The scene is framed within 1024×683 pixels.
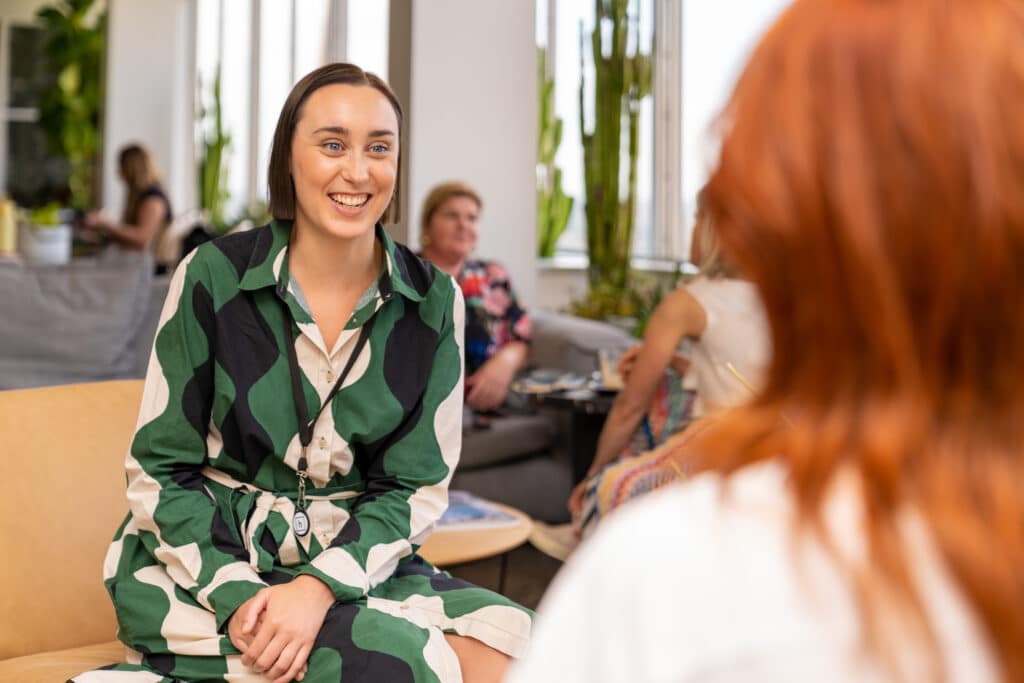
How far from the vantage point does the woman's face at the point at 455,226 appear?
175 inches

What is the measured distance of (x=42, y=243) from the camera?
24.1 feet

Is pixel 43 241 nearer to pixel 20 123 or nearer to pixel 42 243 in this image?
pixel 42 243

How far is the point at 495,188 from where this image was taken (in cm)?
608

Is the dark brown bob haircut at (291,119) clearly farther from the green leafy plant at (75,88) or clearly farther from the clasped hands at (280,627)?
the green leafy plant at (75,88)

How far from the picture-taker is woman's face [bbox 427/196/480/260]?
4453 millimetres

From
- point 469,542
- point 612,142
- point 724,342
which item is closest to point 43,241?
point 612,142

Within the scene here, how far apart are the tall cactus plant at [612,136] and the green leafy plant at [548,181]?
0.71 metres

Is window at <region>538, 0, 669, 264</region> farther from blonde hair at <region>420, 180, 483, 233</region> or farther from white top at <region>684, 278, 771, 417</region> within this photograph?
white top at <region>684, 278, 771, 417</region>

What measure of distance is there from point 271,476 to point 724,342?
5.24 ft

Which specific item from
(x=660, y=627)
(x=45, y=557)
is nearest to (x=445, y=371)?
(x=45, y=557)

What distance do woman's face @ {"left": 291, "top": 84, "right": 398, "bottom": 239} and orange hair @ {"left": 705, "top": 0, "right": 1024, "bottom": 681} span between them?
1.23m

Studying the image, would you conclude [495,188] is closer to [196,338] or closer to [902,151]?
[196,338]

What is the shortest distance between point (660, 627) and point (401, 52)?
5.57 m

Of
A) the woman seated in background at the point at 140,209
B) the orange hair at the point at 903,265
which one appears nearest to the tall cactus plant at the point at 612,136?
the woman seated in background at the point at 140,209
